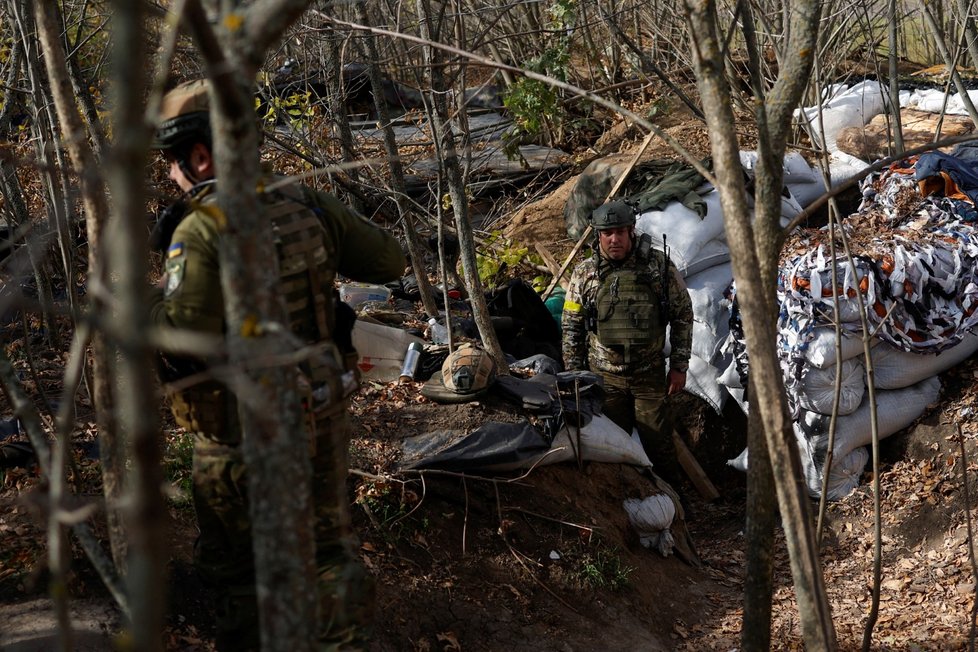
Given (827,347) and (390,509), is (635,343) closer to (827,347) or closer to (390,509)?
(827,347)

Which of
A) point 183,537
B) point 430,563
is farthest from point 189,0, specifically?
point 430,563

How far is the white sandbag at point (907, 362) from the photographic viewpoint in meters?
5.41

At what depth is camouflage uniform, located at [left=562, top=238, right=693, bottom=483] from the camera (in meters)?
5.28

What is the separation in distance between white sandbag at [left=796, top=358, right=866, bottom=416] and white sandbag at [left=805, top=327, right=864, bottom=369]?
6 centimetres

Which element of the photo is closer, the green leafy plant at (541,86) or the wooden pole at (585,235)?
the green leafy plant at (541,86)

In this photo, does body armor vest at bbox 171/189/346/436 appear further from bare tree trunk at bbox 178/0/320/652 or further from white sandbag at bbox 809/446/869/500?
white sandbag at bbox 809/446/869/500

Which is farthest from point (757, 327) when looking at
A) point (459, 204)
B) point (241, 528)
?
point (459, 204)

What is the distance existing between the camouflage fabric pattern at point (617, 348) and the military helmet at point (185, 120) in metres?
3.19

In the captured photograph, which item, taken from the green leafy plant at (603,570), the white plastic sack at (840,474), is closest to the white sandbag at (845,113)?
the white plastic sack at (840,474)

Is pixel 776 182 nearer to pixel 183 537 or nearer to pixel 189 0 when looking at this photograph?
pixel 189 0

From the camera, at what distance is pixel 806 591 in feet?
7.25

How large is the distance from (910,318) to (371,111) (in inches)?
238

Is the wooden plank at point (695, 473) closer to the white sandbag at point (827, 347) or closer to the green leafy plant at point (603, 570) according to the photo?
the white sandbag at point (827, 347)

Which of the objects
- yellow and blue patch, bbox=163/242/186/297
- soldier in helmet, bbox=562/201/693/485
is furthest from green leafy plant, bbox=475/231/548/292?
yellow and blue patch, bbox=163/242/186/297
